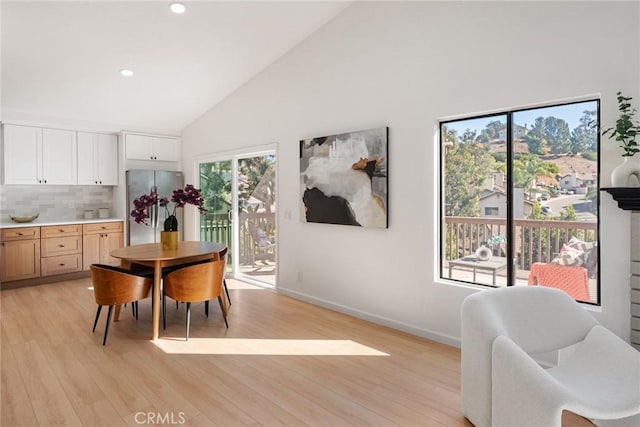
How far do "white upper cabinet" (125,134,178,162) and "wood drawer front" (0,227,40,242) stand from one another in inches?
69.0

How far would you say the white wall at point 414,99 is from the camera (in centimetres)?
256

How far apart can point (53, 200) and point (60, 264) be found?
1.13 metres

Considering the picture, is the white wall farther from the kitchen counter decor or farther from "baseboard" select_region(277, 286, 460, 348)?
the kitchen counter decor

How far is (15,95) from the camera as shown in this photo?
4.93m

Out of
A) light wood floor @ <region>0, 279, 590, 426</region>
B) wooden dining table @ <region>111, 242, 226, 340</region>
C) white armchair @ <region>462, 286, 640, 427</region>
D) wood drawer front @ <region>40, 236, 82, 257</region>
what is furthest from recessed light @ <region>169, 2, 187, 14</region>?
wood drawer front @ <region>40, 236, 82, 257</region>

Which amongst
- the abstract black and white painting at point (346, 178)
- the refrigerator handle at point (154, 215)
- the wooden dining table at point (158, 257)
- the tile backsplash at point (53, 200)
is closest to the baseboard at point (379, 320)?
the abstract black and white painting at point (346, 178)

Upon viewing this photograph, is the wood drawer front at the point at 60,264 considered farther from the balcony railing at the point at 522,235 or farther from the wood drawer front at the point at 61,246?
the balcony railing at the point at 522,235

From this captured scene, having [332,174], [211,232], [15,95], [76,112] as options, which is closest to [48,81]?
[15,95]

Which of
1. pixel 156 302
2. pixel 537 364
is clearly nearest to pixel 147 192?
pixel 156 302

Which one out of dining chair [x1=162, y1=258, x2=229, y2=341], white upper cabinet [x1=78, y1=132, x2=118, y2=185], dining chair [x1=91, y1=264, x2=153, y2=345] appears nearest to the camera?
dining chair [x1=91, y1=264, x2=153, y2=345]

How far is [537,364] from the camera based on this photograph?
6.02ft

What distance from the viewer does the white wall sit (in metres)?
2.56

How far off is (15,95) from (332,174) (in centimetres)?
429

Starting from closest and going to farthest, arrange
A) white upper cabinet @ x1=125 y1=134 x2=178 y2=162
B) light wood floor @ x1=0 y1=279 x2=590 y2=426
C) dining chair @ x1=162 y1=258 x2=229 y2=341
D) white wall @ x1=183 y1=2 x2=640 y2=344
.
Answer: light wood floor @ x1=0 y1=279 x2=590 y2=426, white wall @ x1=183 y1=2 x2=640 y2=344, dining chair @ x1=162 y1=258 x2=229 y2=341, white upper cabinet @ x1=125 y1=134 x2=178 y2=162
